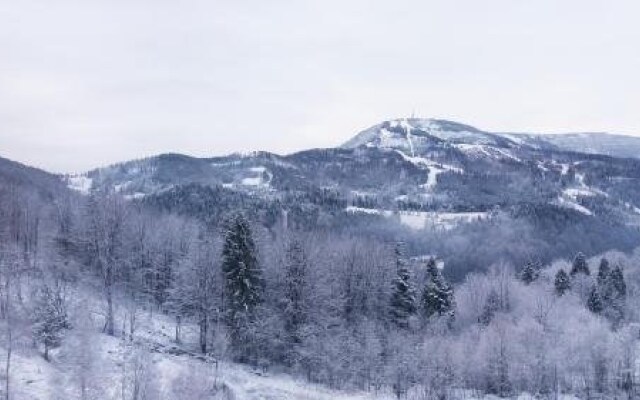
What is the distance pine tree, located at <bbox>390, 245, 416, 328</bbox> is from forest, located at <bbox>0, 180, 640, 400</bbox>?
17cm

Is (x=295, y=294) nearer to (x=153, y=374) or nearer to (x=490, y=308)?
(x=153, y=374)

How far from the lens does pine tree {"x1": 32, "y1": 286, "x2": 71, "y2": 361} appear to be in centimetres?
5634

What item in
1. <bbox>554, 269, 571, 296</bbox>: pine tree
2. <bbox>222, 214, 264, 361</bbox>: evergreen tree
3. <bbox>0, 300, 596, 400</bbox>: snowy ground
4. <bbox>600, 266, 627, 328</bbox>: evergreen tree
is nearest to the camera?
<bbox>0, 300, 596, 400</bbox>: snowy ground

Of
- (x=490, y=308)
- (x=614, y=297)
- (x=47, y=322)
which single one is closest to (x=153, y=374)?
(x=47, y=322)

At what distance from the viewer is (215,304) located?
242 feet

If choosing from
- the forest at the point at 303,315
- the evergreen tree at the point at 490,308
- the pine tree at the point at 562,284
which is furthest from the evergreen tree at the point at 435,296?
the pine tree at the point at 562,284

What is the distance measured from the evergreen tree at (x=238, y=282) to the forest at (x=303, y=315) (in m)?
0.14

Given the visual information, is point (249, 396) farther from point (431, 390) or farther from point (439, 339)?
point (439, 339)

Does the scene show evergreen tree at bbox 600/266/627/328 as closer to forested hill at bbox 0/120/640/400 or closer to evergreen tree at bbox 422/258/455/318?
forested hill at bbox 0/120/640/400

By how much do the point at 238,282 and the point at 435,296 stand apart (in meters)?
27.4

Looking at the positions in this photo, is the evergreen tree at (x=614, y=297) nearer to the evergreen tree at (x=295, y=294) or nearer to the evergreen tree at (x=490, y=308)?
the evergreen tree at (x=490, y=308)

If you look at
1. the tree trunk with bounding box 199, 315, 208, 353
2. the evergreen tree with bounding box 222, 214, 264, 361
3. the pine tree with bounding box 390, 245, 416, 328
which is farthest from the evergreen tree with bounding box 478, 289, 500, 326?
the tree trunk with bounding box 199, 315, 208, 353

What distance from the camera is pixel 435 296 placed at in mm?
84438

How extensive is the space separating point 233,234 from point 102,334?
1749 cm
